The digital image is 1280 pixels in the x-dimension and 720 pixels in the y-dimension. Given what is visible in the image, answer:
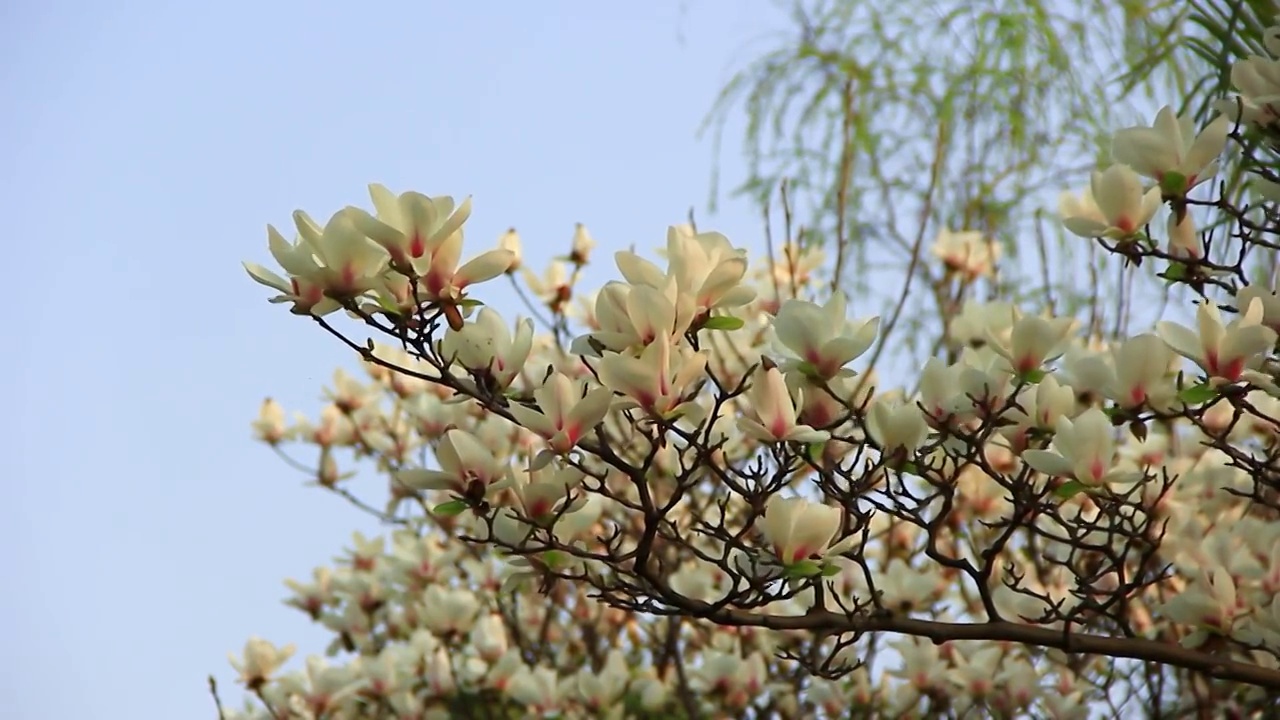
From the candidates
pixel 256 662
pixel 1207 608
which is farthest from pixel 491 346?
pixel 256 662

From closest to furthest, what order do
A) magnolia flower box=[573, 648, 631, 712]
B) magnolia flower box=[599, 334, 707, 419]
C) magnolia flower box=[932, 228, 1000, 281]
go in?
magnolia flower box=[599, 334, 707, 419], magnolia flower box=[573, 648, 631, 712], magnolia flower box=[932, 228, 1000, 281]

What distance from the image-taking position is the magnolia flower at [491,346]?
2.71ft

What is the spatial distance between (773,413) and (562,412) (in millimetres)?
126

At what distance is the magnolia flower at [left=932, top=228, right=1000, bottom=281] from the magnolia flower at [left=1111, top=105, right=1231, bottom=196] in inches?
39.4

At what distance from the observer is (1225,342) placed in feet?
2.80

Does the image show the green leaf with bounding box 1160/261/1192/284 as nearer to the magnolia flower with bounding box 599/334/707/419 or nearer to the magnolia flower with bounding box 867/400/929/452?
the magnolia flower with bounding box 867/400/929/452

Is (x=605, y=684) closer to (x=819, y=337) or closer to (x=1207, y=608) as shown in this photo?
(x=1207, y=608)

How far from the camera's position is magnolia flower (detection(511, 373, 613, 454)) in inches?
30.8

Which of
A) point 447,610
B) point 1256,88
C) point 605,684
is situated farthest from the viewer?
point 447,610

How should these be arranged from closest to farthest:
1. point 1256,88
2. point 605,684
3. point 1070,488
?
point 1070,488, point 1256,88, point 605,684

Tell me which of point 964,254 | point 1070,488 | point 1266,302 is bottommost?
point 1070,488

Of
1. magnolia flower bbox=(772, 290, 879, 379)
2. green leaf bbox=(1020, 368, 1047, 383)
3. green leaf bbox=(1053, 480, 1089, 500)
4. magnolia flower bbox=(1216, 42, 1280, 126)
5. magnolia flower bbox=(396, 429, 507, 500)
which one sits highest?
magnolia flower bbox=(1216, 42, 1280, 126)

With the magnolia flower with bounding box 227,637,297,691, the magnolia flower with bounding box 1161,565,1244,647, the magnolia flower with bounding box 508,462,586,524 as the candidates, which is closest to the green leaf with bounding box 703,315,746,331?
the magnolia flower with bounding box 508,462,586,524

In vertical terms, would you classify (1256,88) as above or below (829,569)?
above
